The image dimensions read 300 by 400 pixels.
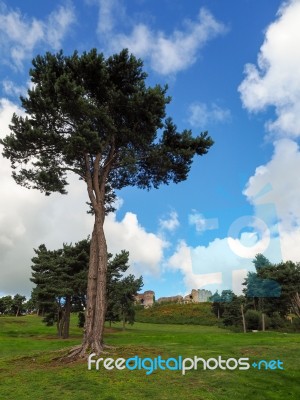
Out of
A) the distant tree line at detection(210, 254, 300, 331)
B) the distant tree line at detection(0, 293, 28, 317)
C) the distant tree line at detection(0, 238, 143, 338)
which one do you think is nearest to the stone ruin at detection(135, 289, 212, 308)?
the distant tree line at detection(0, 293, 28, 317)

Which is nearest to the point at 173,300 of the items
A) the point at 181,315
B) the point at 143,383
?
the point at 181,315

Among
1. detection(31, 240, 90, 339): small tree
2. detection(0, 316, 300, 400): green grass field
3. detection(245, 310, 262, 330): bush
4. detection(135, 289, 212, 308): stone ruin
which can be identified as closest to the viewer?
detection(0, 316, 300, 400): green grass field

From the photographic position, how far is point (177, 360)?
1534 cm

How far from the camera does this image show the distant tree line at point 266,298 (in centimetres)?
4697

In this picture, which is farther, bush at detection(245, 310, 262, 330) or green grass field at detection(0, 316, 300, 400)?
bush at detection(245, 310, 262, 330)

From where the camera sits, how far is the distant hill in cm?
7431

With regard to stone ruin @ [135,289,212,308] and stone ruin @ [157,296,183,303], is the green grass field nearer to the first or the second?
stone ruin @ [157,296,183,303]

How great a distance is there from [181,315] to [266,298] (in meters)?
30.1

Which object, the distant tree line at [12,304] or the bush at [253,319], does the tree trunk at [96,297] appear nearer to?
the bush at [253,319]

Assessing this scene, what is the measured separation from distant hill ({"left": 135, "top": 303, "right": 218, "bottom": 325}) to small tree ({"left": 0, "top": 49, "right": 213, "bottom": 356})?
184ft

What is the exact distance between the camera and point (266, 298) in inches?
2119

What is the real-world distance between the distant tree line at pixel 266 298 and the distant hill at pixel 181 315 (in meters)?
6.18

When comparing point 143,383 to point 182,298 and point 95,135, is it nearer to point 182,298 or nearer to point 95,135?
point 95,135

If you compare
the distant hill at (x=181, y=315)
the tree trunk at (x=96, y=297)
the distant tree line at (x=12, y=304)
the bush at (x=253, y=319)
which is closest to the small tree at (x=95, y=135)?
the tree trunk at (x=96, y=297)
